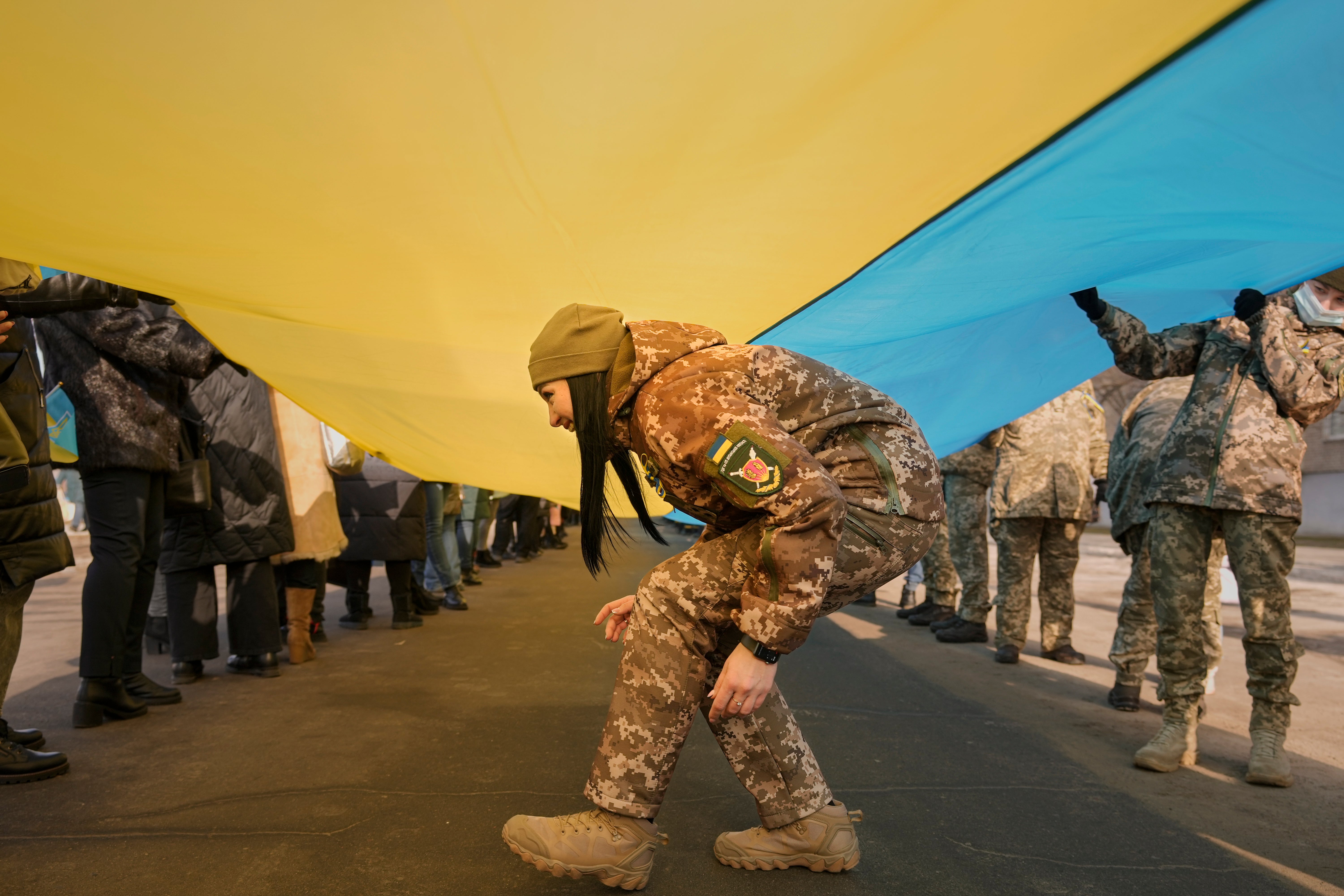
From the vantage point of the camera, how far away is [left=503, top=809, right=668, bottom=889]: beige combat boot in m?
1.99

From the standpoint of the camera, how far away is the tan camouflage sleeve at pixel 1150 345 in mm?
3143

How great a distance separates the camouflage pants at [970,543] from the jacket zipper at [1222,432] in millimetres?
2802

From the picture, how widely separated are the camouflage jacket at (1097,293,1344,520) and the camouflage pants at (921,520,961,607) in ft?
11.7

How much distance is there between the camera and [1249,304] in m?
3.05

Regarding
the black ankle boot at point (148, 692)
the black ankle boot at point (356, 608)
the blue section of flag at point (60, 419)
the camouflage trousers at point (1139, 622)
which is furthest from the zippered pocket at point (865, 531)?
the blue section of flag at point (60, 419)

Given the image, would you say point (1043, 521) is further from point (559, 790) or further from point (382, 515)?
point (382, 515)

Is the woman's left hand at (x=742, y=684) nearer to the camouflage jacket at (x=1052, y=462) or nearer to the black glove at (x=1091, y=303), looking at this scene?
the black glove at (x=1091, y=303)

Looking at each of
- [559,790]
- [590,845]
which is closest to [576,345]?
[590,845]

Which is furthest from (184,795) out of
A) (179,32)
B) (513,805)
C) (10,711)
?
(179,32)

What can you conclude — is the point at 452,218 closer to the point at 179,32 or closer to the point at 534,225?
the point at 534,225

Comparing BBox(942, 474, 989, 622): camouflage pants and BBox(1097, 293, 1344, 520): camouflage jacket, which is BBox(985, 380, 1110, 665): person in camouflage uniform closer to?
BBox(942, 474, 989, 622): camouflage pants

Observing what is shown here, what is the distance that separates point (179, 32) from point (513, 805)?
7.46ft

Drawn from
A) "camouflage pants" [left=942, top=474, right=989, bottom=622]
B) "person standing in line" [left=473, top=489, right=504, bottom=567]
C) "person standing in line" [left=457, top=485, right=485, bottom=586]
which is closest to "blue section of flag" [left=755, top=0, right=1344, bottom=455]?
"camouflage pants" [left=942, top=474, right=989, bottom=622]

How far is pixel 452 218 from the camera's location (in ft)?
7.59
